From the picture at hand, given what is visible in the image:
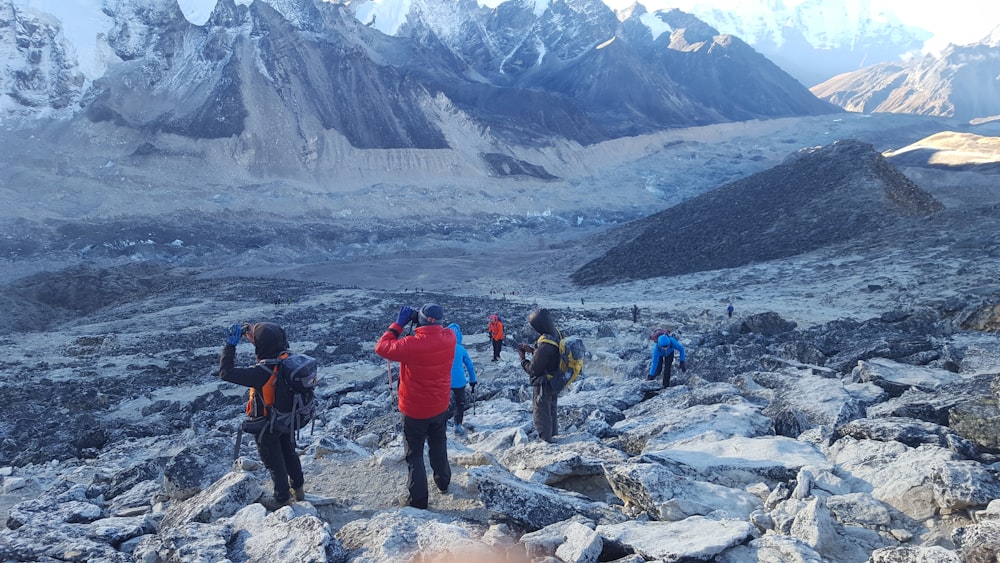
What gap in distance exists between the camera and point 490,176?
58.7m

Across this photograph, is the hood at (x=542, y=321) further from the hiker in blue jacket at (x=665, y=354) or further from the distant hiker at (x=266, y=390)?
the hiker in blue jacket at (x=665, y=354)

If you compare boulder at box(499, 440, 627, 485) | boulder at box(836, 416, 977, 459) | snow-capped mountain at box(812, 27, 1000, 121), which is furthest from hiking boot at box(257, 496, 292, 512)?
snow-capped mountain at box(812, 27, 1000, 121)

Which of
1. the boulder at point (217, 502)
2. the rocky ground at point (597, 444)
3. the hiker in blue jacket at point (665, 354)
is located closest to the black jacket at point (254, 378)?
the boulder at point (217, 502)

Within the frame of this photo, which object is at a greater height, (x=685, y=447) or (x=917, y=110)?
(x=917, y=110)

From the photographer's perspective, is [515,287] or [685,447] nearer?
[685,447]

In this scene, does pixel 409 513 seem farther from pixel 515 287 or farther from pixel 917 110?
pixel 917 110

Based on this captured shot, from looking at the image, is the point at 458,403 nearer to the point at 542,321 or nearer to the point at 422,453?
the point at 542,321

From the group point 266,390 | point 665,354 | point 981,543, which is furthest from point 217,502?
point 665,354

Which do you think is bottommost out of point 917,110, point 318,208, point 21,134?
point 318,208

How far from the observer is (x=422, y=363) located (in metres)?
4.07

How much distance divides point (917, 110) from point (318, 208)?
13384cm

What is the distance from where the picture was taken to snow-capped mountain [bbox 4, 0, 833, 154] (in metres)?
52.8

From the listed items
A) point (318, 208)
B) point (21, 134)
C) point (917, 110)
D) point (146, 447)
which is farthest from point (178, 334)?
point (917, 110)

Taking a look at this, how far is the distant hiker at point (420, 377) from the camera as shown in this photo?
4039mm
